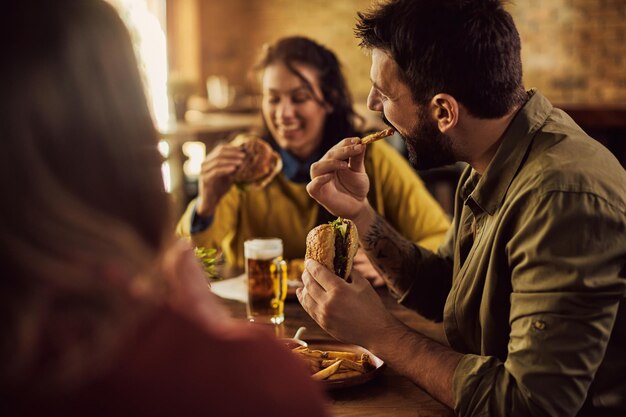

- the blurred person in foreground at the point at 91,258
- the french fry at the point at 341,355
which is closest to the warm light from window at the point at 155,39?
the french fry at the point at 341,355

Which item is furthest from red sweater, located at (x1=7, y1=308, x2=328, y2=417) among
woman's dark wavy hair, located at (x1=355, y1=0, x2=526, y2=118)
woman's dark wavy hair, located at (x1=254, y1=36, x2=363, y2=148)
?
woman's dark wavy hair, located at (x1=254, y1=36, x2=363, y2=148)

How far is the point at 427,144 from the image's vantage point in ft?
5.21

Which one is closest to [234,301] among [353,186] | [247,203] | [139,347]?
[353,186]

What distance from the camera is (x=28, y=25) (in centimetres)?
66

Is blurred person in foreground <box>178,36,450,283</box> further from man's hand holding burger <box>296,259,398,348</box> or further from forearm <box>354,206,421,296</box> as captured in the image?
man's hand holding burger <box>296,259,398,348</box>

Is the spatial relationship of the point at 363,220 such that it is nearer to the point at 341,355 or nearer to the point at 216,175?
the point at 341,355

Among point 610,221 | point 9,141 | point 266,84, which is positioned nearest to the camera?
point 9,141

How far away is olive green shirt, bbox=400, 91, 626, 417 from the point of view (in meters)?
1.19

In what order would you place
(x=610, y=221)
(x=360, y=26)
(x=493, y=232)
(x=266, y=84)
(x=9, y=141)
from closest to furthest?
(x=9, y=141) < (x=610, y=221) < (x=493, y=232) < (x=360, y=26) < (x=266, y=84)

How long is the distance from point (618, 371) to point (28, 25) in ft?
3.66

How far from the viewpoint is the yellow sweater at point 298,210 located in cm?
260

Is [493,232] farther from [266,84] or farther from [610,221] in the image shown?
[266,84]

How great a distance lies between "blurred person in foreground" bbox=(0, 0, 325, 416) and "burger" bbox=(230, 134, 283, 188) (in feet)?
5.95

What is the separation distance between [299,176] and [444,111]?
1327 mm
